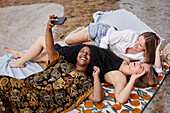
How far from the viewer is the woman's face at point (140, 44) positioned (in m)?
2.17

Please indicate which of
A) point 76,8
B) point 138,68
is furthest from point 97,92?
point 76,8

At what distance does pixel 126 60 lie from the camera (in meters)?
2.15

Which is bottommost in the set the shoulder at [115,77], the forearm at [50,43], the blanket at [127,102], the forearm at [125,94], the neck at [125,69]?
the blanket at [127,102]

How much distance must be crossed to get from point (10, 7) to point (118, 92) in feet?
10.7

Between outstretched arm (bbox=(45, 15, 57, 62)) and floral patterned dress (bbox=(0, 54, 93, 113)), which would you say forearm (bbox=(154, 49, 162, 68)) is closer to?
floral patterned dress (bbox=(0, 54, 93, 113))

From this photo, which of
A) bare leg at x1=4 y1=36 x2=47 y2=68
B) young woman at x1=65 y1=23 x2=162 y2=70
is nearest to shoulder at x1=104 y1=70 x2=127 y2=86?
young woman at x1=65 y1=23 x2=162 y2=70

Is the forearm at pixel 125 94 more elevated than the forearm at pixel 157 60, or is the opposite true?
the forearm at pixel 157 60

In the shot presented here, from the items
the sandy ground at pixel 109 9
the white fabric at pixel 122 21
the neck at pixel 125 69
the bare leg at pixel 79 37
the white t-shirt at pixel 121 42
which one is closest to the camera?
the neck at pixel 125 69

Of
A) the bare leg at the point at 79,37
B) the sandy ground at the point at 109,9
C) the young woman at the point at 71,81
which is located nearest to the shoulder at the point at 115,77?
the young woman at the point at 71,81

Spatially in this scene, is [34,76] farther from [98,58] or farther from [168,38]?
[168,38]

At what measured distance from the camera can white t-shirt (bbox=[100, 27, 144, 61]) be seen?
7.57 ft

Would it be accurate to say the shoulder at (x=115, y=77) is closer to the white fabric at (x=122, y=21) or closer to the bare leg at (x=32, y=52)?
the bare leg at (x=32, y=52)

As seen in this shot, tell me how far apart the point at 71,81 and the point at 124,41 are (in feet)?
3.09

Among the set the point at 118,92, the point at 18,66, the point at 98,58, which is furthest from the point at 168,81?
the point at 18,66
